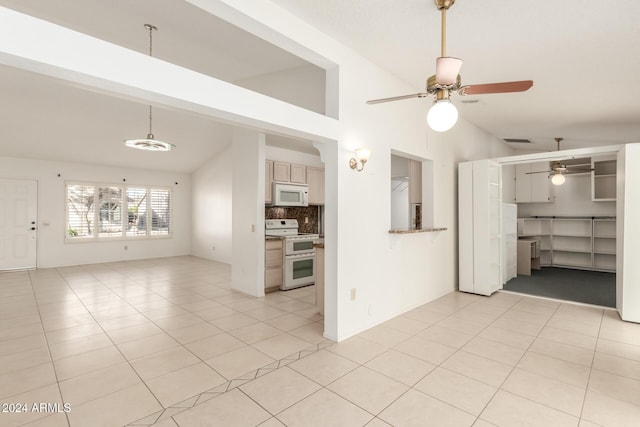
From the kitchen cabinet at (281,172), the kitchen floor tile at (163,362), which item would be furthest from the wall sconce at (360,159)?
the kitchen cabinet at (281,172)

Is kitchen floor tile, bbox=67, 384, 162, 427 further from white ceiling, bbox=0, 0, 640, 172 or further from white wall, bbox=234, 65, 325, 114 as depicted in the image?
white wall, bbox=234, 65, 325, 114

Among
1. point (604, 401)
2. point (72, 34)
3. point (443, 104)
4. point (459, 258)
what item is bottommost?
point (604, 401)

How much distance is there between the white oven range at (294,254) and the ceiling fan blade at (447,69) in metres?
3.74

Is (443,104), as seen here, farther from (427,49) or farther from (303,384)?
(303,384)

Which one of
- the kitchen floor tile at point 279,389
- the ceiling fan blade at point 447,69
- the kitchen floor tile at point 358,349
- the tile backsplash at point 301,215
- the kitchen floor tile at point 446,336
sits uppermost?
the ceiling fan blade at point 447,69

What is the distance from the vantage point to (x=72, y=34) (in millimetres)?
1643

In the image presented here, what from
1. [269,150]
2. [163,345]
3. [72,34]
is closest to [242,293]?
[163,345]

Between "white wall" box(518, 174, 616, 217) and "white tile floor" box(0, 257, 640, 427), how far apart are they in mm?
4143

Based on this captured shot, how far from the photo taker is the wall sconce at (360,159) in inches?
130

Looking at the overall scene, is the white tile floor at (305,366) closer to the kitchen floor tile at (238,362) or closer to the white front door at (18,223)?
the kitchen floor tile at (238,362)

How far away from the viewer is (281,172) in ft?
18.9

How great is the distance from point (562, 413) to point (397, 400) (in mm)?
1075

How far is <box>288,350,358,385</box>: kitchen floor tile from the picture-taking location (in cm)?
253

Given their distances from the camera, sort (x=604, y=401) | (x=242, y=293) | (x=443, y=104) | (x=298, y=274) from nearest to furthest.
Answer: (x=443, y=104) → (x=604, y=401) → (x=242, y=293) → (x=298, y=274)
